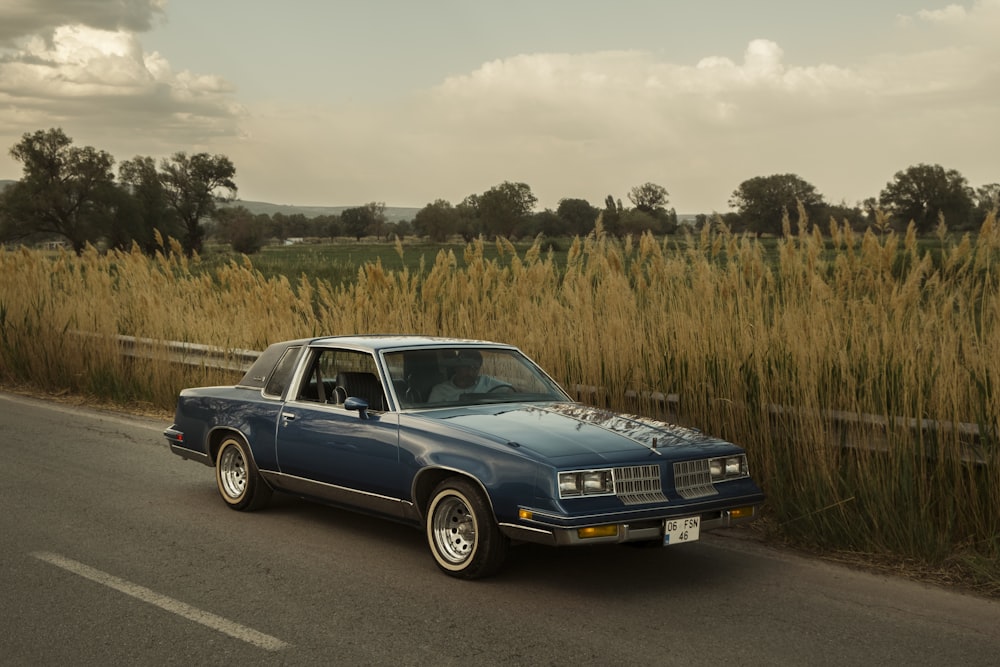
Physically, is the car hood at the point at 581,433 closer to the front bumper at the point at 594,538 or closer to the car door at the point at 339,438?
the front bumper at the point at 594,538

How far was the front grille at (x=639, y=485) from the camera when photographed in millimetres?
6047

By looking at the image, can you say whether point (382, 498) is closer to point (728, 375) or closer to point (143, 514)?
point (143, 514)

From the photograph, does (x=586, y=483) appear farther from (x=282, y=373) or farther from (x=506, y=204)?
(x=506, y=204)

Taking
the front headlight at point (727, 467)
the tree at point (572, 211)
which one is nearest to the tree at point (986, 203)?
the front headlight at point (727, 467)

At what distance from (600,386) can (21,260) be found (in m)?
14.8

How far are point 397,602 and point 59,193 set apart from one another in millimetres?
102267

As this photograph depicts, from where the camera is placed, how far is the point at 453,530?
6566 mm

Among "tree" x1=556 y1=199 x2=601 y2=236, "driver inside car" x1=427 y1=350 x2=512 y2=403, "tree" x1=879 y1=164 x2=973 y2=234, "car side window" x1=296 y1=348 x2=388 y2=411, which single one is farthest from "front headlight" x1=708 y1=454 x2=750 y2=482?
"tree" x1=556 y1=199 x2=601 y2=236

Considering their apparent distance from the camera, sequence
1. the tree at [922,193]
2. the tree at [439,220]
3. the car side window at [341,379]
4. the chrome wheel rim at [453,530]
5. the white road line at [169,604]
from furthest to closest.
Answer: the tree at [439,220]
the tree at [922,193]
the car side window at [341,379]
the chrome wheel rim at [453,530]
the white road line at [169,604]

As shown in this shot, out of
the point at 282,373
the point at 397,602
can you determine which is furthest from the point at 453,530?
the point at 282,373

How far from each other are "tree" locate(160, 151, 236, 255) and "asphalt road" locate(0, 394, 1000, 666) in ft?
380

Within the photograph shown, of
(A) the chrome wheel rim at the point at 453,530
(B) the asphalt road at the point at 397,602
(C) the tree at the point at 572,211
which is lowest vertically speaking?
(B) the asphalt road at the point at 397,602

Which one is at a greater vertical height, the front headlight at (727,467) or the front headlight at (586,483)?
the front headlight at (586,483)

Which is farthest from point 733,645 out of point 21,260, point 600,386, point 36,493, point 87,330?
point 21,260
